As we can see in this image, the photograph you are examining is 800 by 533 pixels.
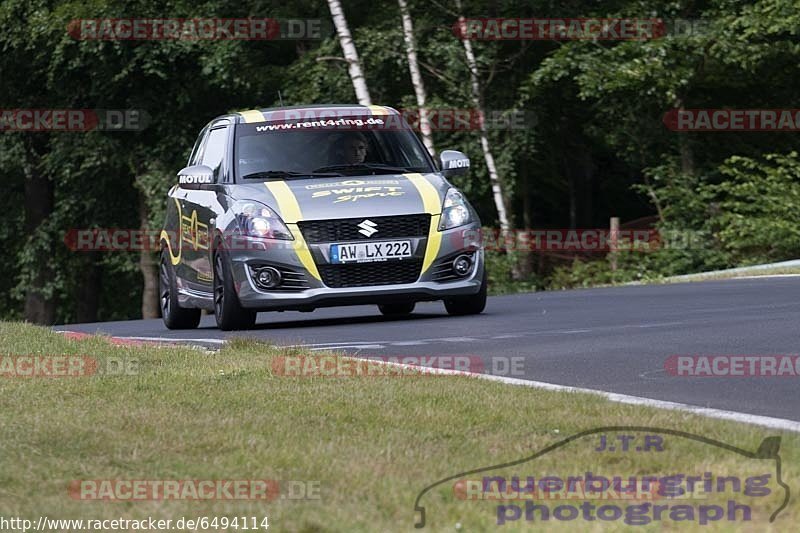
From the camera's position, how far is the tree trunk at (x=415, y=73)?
1278 inches

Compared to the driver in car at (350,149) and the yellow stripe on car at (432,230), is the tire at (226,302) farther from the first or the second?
the yellow stripe on car at (432,230)

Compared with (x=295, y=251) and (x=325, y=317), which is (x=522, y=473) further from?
(x=325, y=317)

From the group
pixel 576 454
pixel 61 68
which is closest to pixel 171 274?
pixel 576 454

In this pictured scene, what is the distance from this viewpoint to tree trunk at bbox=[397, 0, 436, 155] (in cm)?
3247

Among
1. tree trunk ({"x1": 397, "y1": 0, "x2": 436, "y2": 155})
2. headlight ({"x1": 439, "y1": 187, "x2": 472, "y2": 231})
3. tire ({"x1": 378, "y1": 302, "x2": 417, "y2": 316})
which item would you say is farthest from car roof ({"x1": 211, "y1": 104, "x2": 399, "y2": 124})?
tree trunk ({"x1": 397, "y1": 0, "x2": 436, "y2": 155})

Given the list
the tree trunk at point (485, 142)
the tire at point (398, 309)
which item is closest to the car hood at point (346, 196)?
the tire at point (398, 309)

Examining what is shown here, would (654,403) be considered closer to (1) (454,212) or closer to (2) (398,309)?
(1) (454,212)

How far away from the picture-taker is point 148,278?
42219 mm

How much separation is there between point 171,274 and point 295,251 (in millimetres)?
3312

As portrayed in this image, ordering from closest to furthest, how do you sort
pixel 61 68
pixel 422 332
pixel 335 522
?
1. pixel 335 522
2. pixel 422 332
3. pixel 61 68

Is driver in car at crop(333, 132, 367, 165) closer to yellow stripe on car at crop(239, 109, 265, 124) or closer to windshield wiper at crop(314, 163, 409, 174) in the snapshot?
windshield wiper at crop(314, 163, 409, 174)

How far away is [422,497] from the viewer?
5.90 meters

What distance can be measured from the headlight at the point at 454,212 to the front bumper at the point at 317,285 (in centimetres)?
6

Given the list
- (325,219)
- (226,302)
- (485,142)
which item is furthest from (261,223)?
(485,142)
